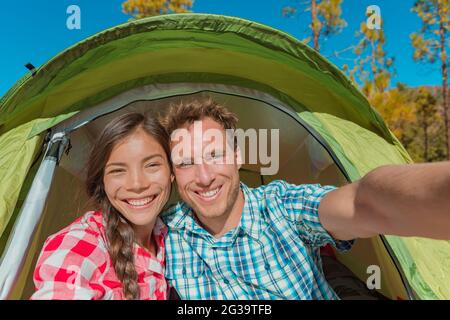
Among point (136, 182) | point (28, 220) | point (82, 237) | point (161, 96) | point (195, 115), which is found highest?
point (161, 96)

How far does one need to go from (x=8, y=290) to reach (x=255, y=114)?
1.66 m

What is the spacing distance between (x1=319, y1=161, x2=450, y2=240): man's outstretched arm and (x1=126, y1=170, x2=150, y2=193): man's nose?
2.22 feet

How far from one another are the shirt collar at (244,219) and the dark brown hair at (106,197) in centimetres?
21

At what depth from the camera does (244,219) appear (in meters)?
1.70

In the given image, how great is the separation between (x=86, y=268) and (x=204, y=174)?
53cm

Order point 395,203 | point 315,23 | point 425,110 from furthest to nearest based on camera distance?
point 425,110, point 315,23, point 395,203

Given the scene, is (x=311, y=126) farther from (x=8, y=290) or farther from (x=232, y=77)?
(x=8, y=290)

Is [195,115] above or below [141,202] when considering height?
above

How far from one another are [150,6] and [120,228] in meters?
8.46

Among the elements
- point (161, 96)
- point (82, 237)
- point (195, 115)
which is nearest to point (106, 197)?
point (82, 237)

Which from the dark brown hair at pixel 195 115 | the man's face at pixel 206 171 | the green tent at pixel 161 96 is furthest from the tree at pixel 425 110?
the man's face at pixel 206 171

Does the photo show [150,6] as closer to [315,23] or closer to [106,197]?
[315,23]

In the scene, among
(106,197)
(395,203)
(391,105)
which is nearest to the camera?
(395,203)

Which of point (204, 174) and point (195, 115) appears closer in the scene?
point (204, 174)
